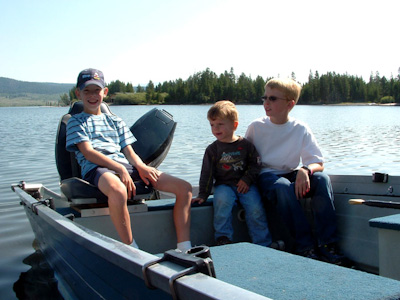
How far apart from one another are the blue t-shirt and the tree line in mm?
101462

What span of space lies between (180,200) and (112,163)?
602 millimetres

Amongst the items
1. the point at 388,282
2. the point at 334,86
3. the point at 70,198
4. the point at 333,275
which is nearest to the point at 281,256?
the point at 333,275

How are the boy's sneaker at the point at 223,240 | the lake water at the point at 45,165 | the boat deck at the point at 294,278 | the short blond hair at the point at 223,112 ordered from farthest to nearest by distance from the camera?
1. the lake water at the point at 45,165
2. the short blond hair at the point at 223,112
3. the boy's sneaker at the point at 223,240
4. the boat deck at the point at 294,278

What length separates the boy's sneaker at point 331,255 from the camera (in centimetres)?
324

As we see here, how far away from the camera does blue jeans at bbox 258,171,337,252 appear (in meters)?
3.28

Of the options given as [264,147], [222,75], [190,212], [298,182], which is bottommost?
[190,212]

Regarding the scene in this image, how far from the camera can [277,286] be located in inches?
75.6

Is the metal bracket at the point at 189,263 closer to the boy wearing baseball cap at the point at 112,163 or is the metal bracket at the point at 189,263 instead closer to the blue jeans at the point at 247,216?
the boy wearing baseball cap at the point at 112,163

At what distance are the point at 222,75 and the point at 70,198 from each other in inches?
4654

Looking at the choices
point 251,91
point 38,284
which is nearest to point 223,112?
point 38,284

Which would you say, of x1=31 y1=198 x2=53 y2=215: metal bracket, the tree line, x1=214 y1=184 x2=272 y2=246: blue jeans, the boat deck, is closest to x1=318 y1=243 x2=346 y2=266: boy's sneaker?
x1=214 y1=184 x2=272 y2=246: blue jeans

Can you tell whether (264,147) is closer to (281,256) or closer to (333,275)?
(281,256)

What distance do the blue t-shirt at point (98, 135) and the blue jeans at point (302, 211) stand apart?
127 centimetres

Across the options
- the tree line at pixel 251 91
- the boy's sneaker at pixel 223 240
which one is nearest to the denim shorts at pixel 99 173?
the boy's sneaker at pixel 223 240
